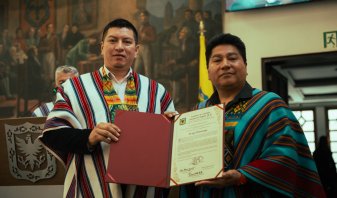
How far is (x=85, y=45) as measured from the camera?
7039 mm

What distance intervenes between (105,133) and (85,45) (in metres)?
5.11

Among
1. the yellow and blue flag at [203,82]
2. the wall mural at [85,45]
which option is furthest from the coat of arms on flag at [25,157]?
the wall mural at [85,45]

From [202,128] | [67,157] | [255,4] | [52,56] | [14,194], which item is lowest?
[14,194]

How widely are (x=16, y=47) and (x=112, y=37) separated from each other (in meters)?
5.45

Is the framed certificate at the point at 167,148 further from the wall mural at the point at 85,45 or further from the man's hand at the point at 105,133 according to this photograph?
the wall mural at the point at 85,45

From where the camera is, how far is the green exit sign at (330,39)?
5926 millimetres

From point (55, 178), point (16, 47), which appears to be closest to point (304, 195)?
point (55, 178)

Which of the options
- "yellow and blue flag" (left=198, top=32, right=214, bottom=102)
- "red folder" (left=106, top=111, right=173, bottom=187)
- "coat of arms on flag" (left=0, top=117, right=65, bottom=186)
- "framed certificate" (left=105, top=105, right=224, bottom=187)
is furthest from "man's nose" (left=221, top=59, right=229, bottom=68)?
"yellow and blue flag" (left=198, top=32, right=214, bottom=102)

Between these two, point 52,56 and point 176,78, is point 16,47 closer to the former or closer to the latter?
Answer: point 52,56

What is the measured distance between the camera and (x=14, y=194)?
10.3 feet

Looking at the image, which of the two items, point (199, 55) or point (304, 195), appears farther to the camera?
point (199, 55)

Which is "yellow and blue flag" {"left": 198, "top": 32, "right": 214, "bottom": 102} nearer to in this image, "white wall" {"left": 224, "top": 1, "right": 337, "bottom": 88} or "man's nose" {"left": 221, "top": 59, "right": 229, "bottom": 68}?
"white wall" {"left": 224, "top": 1, "right": 337, "bottom": 88}

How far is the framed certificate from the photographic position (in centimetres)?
199

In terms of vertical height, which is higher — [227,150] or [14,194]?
[227,150]
